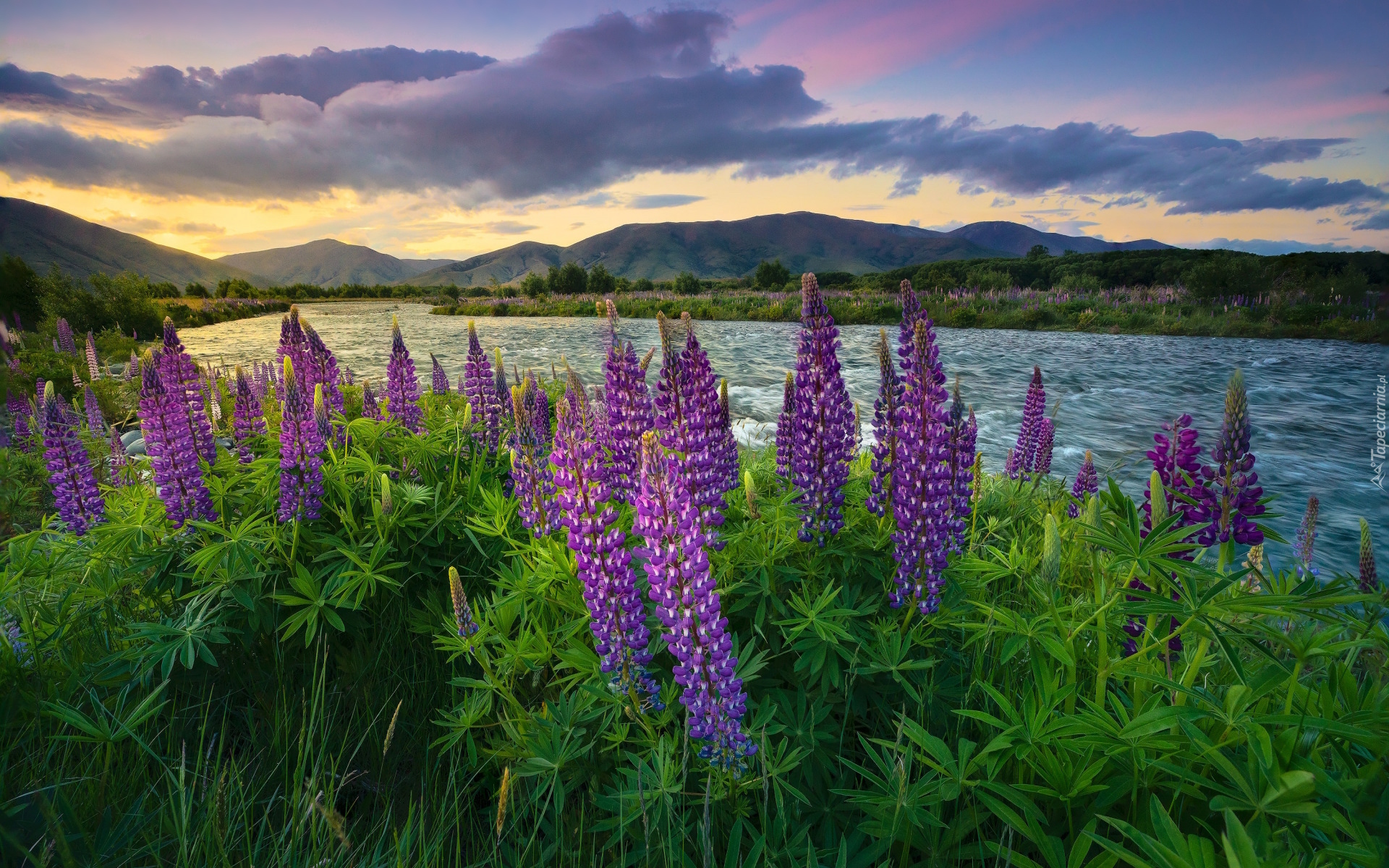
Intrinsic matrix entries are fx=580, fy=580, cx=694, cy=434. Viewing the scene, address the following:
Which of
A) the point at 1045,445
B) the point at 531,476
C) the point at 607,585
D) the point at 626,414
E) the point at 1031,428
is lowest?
the point at 1045,445

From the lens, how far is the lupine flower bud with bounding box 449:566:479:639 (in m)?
2.57

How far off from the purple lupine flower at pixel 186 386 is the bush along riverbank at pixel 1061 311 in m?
12.6

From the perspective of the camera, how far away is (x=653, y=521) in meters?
2.09

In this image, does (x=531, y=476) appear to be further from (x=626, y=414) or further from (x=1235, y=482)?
(x=1235, y=482)

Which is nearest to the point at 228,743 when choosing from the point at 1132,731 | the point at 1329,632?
the point at 1132,731

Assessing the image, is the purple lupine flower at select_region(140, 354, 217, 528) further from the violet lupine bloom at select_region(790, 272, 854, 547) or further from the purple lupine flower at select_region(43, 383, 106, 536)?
the violet lupine bloom at select_region(790, 272, 854, 547)

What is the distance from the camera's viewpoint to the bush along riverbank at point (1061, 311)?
817 inches

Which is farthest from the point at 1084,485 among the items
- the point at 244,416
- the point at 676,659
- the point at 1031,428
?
the point at 244,416

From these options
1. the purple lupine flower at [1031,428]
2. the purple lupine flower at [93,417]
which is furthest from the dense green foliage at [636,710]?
the purple lupine flower at [93,417]

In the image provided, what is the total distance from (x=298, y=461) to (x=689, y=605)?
118 inches

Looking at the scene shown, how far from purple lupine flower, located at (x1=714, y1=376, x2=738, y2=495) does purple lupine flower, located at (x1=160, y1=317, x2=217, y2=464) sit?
3739mm

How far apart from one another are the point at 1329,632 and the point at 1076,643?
101 cm

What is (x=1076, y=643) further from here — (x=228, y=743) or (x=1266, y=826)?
(x=228, y=743)

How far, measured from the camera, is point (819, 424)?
3.14 metres
